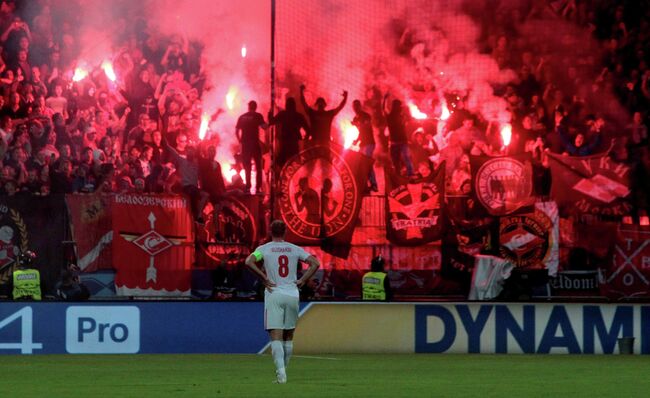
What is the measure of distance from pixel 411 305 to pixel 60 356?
17.5ft

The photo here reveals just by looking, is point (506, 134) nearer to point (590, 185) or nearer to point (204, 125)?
point (590, 185)

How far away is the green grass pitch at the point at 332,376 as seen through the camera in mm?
11586

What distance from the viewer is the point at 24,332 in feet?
62.0

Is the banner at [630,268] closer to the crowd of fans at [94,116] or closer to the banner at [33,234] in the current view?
the crowd of fans at [94,116]

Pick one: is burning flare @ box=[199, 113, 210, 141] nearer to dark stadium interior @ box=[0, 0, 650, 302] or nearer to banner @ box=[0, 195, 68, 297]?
dark stadium interior @ box=[0, 0, 650, 302]

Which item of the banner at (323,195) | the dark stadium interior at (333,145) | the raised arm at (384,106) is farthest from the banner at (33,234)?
the raised arm at (384,106)

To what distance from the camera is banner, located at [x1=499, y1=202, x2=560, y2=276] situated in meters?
25.1

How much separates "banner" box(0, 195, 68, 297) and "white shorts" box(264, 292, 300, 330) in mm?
10517

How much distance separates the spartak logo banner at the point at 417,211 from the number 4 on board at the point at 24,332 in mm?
9023

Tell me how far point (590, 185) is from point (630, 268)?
2512mm

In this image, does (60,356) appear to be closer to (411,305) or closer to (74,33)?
(411,305)

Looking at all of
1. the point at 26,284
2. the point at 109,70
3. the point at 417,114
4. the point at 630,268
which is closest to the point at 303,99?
the point at 417,114

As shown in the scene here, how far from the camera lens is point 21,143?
2595 centimetres

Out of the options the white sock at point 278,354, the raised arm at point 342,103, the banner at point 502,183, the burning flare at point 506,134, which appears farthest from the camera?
the raised arm at point 342,103
